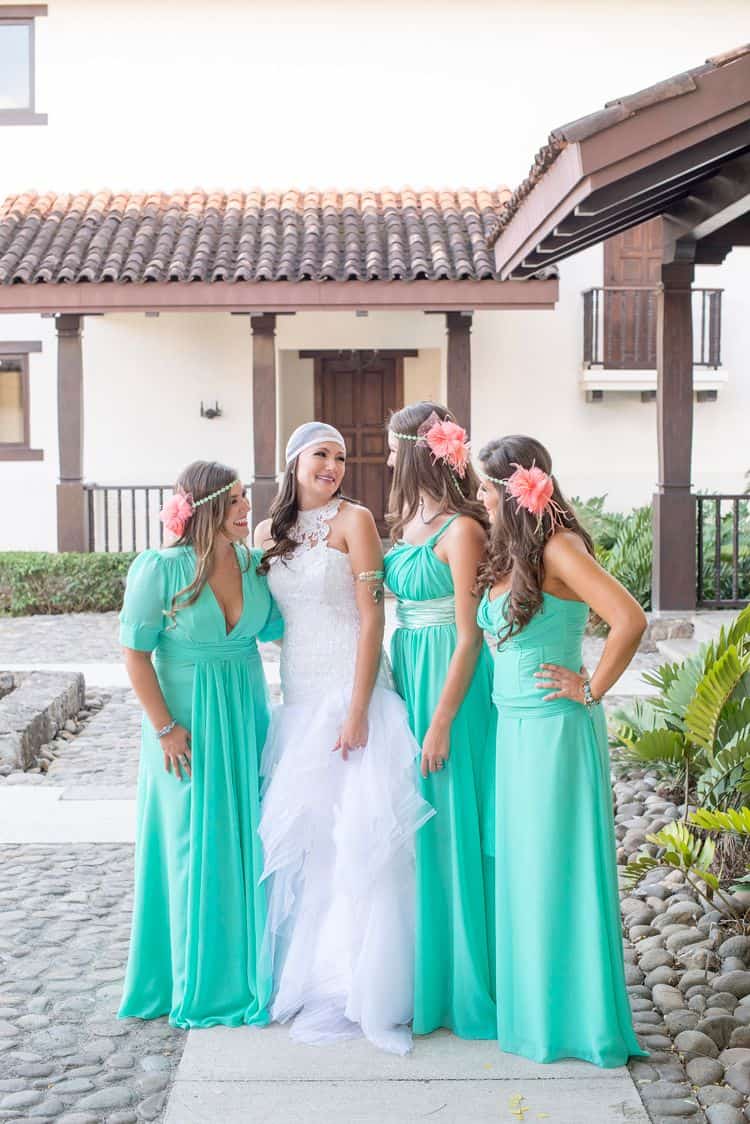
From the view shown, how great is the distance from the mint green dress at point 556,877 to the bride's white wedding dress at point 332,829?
1.17ft

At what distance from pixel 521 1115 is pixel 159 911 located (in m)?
1.39

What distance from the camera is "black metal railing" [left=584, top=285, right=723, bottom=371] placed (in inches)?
695

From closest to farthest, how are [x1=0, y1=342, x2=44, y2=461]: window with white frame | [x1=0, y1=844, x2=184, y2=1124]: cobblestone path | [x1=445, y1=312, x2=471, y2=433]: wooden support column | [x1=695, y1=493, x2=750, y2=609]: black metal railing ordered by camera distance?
[x1=0, y1=844, x2=184, y2=1124]: cobblestone path
[x1=695, y1=493, x2=750, y2=609]: black metal railing
[x1=445, y1=312, x2=471, y2=433]: wooden support column
[x1=0, y1=342, x2=44, y2=461]: window with white frame

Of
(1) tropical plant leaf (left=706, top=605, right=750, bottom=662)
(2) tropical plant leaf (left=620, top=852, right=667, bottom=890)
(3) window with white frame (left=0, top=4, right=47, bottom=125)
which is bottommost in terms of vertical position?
(2) tropical plant leaf (left=620, top=852, right=667, bottom=890)

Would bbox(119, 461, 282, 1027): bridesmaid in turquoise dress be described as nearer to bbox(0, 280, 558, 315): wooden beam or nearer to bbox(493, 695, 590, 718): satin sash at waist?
bbox(493, 695, 590, 718): satin sash at waist

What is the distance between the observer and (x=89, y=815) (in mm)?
7195

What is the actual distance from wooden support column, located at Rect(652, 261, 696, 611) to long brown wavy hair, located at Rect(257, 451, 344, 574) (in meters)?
7.68

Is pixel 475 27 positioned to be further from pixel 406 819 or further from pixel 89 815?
pixel 406 819

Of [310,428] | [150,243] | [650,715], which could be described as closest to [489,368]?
[150,243]

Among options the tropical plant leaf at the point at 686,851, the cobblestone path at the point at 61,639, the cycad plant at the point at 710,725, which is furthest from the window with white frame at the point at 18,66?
the tropical plant leaf at the point at 686,851

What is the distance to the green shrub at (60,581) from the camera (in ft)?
51.2

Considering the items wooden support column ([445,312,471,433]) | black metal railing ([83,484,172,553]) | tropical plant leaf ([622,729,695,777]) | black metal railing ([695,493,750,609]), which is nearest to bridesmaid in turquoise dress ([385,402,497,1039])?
tropical plant leaf ([622,729,695,777])

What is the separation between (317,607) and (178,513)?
549mm

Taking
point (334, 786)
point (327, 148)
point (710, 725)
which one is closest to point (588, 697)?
point (334, 786)
